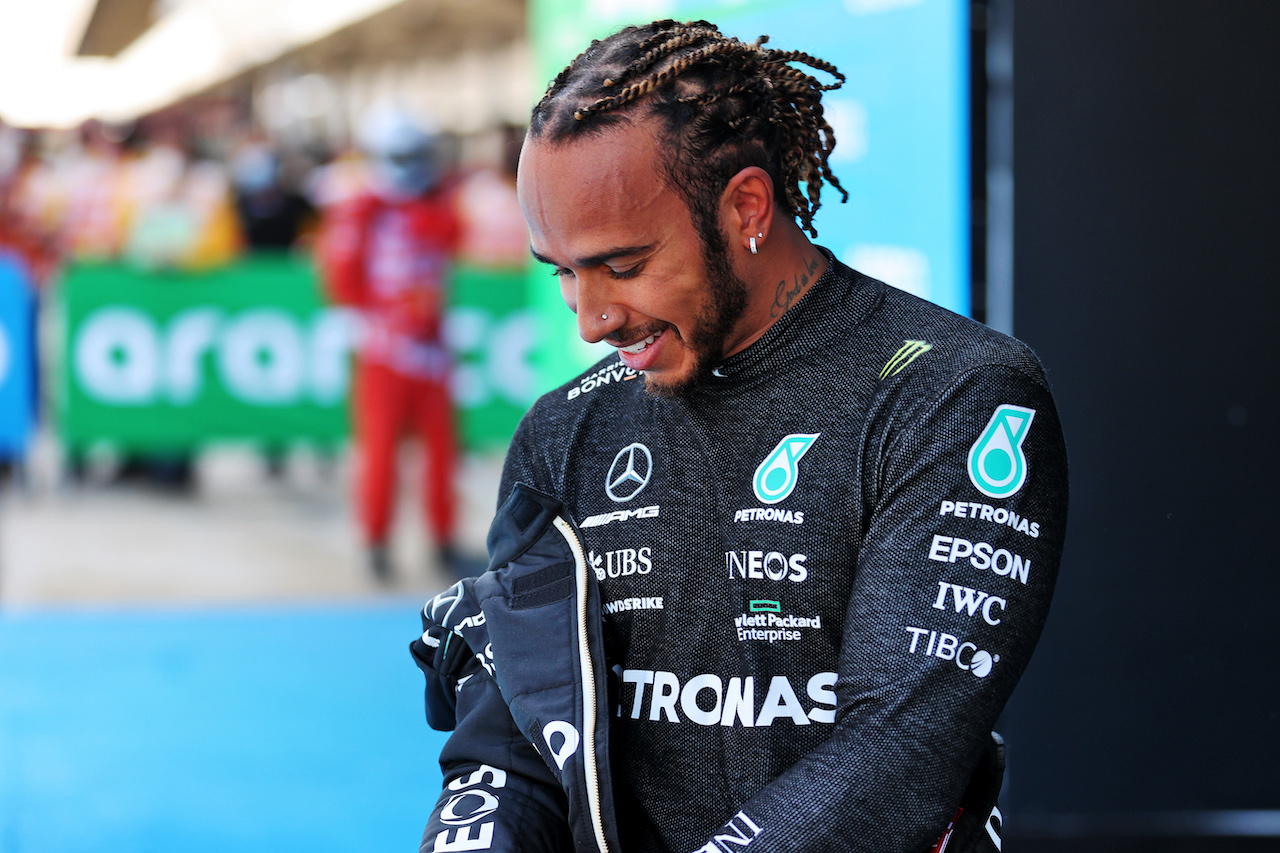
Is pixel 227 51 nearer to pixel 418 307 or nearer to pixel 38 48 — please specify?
pixel 38 48

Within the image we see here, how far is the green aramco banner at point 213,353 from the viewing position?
5590mm

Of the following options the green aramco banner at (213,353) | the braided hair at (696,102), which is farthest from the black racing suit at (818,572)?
the green aramco banner at (213,353)

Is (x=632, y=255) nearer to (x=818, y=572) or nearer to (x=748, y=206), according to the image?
(x=748, y=206)

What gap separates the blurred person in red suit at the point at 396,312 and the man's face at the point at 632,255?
176 inches

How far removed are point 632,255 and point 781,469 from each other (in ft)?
0.90

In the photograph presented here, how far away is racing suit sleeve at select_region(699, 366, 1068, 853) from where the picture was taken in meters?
1.17

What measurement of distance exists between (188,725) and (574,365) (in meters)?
1.60

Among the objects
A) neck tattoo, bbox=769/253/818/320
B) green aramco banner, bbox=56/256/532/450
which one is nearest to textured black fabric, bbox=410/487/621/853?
neck tattoo, bbox=769/253/818/320

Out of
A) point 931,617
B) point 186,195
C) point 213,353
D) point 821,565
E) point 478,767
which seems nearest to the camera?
point 931,617

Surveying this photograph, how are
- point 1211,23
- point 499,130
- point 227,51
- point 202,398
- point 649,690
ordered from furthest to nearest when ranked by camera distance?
point 227,51 < point 499,130 < point 202,398 < point 1211,23 < point 649,690

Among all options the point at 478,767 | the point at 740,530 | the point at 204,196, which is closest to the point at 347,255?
the point at 204,196

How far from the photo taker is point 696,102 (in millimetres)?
1290

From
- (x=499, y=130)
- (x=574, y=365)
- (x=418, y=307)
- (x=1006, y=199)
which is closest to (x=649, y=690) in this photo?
(x=1006, y=199)

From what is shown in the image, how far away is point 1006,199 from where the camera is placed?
2338mm
